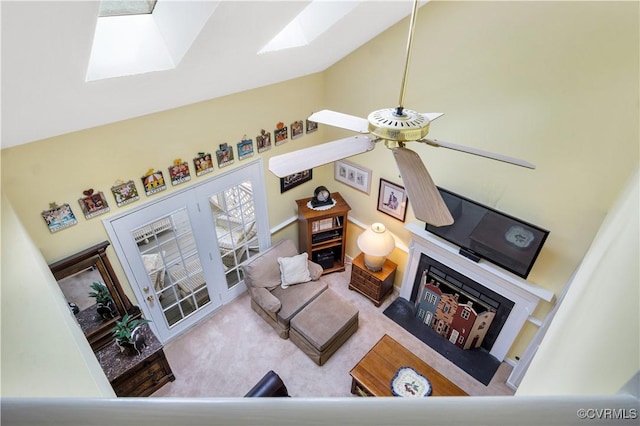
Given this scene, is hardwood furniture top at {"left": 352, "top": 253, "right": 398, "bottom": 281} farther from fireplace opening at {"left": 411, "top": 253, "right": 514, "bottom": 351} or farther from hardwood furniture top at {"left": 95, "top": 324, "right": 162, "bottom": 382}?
hardwood furniture top at {"left": 95, "top": 324, "right": 162, "bottom": 382}

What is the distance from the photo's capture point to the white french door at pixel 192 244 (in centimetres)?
294

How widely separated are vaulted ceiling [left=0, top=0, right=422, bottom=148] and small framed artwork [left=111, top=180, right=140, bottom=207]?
0.53m

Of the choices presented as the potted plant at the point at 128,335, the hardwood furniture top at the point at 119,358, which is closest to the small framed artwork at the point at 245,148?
the potted plant at the point at 128,335

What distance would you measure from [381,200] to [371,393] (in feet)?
6.50

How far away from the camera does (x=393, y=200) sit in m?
3.68

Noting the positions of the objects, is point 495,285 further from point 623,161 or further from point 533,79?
point 533,79

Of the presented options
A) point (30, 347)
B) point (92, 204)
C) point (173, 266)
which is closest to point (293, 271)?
point (173, 266)

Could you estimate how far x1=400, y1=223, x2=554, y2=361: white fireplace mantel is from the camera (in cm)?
290

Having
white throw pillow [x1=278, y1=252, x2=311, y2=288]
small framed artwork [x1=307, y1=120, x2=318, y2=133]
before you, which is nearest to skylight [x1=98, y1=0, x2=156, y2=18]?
small framed artwork [x1=307, y1=120, x2=318, y2=133]

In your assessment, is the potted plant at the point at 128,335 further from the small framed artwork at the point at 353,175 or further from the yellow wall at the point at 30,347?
the small framed artwork at the point at 353,175

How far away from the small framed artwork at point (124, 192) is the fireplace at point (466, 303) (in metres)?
2.64

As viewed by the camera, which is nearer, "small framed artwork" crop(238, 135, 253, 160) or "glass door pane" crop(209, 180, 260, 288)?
"small framed artwork" crop(238, 135, 253, 160)

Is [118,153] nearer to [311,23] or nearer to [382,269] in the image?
[311,23]

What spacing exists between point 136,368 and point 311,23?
3108 mm
